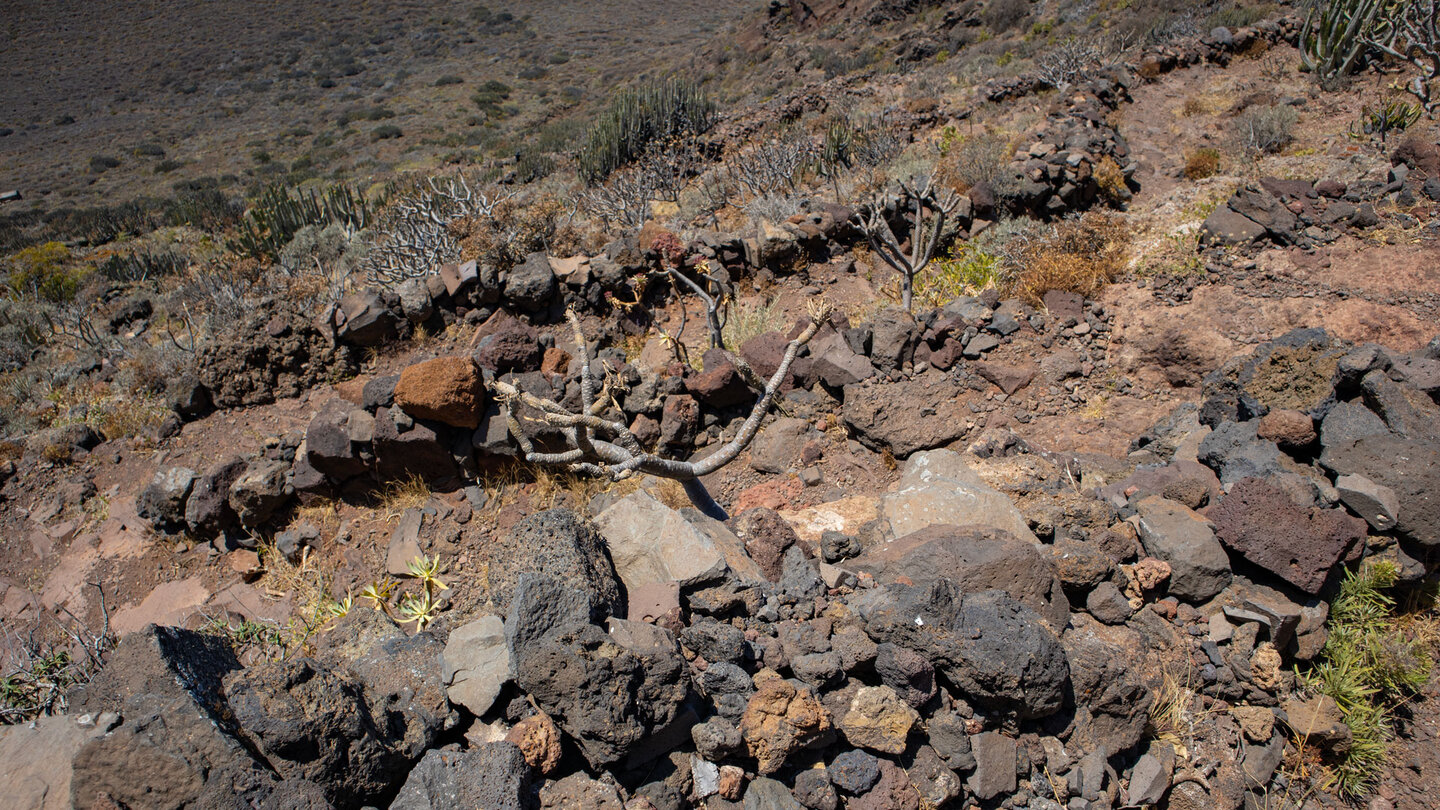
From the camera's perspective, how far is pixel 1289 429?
164 inches

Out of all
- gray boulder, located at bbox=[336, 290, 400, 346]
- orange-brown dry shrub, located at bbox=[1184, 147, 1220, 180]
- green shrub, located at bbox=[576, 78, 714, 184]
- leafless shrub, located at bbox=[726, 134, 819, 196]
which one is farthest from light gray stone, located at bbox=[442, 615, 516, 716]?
green shrub, located at bbox=[576, 78, 714, 184]

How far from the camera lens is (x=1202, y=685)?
3262mm

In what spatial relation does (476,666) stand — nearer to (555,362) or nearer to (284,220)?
(555,362)

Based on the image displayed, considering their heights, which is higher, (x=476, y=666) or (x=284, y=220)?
(x=476, y=666)

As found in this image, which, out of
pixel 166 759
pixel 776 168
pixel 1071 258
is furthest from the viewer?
pixel 776 168

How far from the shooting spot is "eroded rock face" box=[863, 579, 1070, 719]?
2674mm

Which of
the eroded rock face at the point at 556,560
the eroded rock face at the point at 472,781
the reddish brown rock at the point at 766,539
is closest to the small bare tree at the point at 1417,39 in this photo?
the reddish brown rock at the point at 766,539

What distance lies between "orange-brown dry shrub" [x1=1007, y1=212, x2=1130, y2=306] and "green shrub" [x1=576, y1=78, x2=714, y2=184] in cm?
930

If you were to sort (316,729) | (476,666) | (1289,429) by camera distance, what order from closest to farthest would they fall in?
(316,729)
(476,666)
(1289,429)

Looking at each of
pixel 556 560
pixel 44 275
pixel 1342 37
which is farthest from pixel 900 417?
pixel 44 275

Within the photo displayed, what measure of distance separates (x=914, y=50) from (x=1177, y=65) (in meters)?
10.4

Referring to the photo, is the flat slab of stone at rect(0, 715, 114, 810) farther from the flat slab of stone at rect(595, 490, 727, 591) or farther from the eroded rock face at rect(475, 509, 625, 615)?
the flat slab of stone at rect(595, 490, 727, 591)

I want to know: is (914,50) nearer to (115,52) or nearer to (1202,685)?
(1202,685)

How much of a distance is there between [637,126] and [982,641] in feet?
48.1
